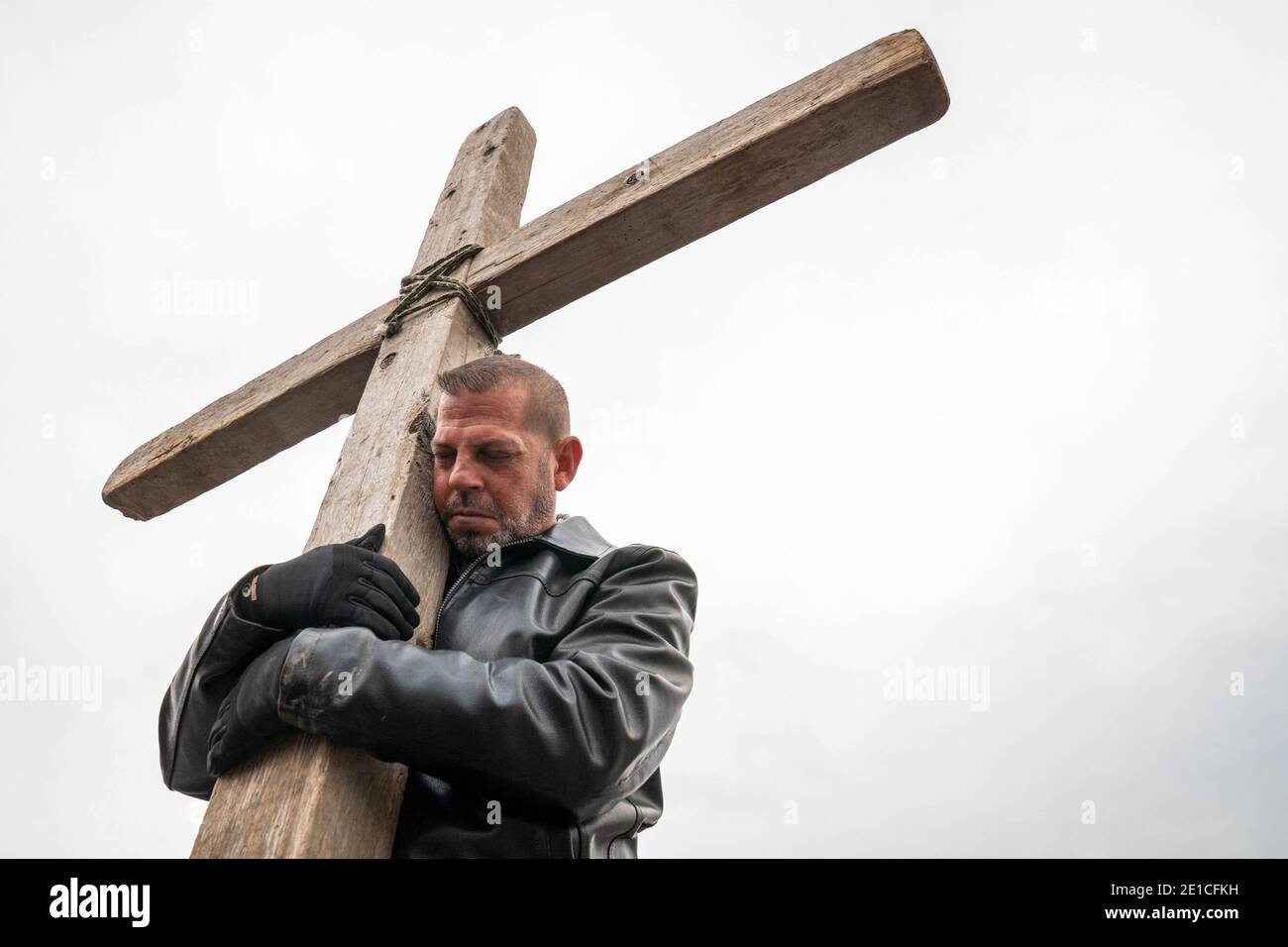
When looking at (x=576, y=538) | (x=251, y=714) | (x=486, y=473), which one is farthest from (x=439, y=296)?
(x=251, y=714)

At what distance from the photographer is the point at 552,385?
269 cm

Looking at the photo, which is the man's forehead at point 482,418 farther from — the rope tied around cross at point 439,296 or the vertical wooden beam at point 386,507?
the rope tied around cross at point 439,296

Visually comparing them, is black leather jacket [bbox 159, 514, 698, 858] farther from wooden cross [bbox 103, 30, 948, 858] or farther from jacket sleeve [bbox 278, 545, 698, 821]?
wooden cross [bbox 103, 30, 948, 858]

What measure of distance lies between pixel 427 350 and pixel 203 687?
1.21m

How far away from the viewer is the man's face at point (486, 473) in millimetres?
2441

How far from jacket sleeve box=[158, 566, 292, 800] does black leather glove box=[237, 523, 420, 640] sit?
0.04 metres

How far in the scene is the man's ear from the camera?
2695 millimetres

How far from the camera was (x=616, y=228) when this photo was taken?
9.70 ft

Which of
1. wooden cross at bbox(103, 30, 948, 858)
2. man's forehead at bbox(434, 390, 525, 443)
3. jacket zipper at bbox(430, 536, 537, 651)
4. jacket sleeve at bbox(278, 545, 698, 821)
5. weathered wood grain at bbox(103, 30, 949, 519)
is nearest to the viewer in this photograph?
jacket sleeve at bbox(278, 545, 698, 821)

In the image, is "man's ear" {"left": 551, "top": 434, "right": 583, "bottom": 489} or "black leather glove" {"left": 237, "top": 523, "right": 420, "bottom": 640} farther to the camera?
"man's ear" {"left": 551, "top": 434, "right": 583, "bottom": 489}

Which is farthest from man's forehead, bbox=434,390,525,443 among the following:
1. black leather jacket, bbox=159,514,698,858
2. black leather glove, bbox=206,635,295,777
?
black leather glove, bbox=206,635,295,777

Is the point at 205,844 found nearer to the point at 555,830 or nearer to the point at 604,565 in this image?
the point at 555,830

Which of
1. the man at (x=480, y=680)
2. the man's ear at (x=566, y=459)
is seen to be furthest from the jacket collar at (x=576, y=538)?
the man's ear at (x=566, y=459)
